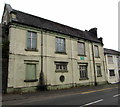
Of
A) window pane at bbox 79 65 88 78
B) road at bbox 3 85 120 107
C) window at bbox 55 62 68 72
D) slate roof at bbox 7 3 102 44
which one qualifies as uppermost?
slate roof at bbox 7 3 102 44

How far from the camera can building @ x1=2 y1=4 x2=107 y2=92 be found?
1113cm

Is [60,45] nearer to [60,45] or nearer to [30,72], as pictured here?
[60,45]

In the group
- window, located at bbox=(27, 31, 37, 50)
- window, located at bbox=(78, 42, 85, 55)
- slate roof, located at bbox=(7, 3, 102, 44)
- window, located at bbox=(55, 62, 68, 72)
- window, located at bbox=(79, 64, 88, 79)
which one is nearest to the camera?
window, located at bbox=(27, 31, 37, 50)

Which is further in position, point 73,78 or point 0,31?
point 73,78

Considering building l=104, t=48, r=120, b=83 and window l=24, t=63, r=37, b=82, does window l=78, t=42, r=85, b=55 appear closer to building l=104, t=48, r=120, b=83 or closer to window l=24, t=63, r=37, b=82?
building l=104, t=48, r=120, b=83

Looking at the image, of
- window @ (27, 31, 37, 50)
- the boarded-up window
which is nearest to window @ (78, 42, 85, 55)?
window @ (27, 31, 37, 50)

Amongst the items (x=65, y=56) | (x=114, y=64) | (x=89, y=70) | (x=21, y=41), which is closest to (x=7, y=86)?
(x=21, y=41)

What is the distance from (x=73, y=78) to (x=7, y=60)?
9361 millimetres

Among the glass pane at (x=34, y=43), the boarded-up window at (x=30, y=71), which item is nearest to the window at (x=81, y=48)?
the glass pane at (x=34, y=43)

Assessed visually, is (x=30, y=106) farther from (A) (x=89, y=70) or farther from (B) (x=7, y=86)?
(A) (x=89, y=70)

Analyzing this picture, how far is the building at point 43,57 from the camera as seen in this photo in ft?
36.5

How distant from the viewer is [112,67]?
22.7 meters

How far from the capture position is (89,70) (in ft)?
57.8

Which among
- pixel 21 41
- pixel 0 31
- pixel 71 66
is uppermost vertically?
pixel 0 31
